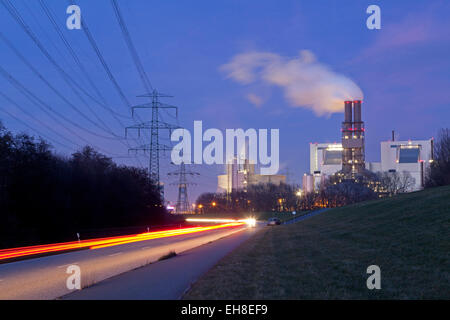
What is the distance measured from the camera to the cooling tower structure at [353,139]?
157750 mm

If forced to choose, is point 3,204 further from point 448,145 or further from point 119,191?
point 448,145

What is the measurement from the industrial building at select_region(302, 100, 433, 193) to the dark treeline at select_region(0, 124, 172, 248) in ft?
332

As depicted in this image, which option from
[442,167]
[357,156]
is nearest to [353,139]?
[357,156]

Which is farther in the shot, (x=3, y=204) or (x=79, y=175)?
(x=79, y=175)

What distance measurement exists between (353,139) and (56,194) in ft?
409

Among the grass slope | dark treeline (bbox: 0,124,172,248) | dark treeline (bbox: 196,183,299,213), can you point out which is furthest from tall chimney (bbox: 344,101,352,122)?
the grass slope

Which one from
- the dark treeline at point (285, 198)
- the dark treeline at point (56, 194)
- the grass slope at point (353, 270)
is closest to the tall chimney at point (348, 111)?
the dark treeline at point (285, 198)

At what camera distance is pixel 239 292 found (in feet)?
38.8

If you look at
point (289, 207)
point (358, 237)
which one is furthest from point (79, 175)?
point (289, 207)

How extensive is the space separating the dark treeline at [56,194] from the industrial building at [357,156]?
332 ft

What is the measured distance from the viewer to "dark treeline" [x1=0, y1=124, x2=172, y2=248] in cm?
4012

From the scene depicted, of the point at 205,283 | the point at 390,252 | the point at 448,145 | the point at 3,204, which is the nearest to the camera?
the point at 205,283

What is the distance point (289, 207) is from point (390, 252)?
14514 cm

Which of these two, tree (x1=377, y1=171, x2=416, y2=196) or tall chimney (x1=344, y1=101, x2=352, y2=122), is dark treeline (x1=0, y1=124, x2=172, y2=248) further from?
tall chimney (x1=344, y1=101, x2=352, y2=122)
